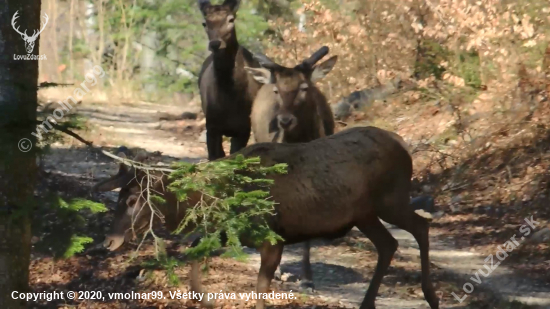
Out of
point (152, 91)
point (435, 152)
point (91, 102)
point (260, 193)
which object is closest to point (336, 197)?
point (260, 193)

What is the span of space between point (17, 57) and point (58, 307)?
267cm

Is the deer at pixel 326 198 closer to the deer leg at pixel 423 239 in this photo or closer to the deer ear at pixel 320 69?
the deer leg at pixel 423 239

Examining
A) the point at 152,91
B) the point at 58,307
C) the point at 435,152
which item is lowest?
the point at 58,307

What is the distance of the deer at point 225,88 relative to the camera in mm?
11219

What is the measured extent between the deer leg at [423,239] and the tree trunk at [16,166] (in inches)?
128

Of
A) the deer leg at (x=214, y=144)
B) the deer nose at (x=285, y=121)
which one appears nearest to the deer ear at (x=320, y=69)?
the deer nose at (x=285, y=121)

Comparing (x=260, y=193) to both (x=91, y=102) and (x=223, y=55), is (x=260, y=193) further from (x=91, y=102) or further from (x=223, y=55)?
(x=91, y=102)

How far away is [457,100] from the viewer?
48.1 ft

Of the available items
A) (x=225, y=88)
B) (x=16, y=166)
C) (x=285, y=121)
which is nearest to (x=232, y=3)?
(x=225, y=88)

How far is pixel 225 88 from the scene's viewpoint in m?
11.4

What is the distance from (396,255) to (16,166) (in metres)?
5.23

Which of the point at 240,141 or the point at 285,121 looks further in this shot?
the point at 240,141

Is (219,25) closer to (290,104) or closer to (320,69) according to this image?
(320,69)

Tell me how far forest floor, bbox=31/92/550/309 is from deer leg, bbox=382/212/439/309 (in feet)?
0.98
